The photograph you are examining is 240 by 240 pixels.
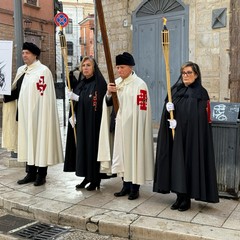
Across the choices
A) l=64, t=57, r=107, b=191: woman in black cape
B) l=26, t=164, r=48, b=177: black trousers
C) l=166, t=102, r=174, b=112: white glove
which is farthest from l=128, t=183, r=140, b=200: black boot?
l=26, t=164, r=48, b=177: black trousers

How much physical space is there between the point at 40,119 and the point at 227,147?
272 cm

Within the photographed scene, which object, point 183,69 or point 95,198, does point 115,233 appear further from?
point 183,69

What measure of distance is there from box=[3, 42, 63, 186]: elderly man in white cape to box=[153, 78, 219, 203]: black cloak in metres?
1.96

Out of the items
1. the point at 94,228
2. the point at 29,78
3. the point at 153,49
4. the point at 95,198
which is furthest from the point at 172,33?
the point at 94,228

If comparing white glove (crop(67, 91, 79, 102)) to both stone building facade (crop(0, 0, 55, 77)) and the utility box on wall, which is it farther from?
stone building facade (crop(0, 0, 55, 77))

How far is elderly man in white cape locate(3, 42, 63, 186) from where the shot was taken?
19.4 ft

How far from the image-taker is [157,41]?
387 inches

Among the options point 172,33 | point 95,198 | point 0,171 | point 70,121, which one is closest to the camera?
point 95,198

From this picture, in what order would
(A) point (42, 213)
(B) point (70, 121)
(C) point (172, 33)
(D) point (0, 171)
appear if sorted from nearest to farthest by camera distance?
(A) point (42, 213) → (B) point (70, 121) → (D) point (0, 171) → (C) point (172, 33)

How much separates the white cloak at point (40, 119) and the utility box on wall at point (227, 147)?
237cm

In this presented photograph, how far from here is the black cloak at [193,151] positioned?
15.2 feet

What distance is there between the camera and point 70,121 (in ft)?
19.1

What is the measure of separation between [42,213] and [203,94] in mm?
2526

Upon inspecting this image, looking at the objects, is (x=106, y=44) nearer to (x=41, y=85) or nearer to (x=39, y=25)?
(x=41, y=85)
